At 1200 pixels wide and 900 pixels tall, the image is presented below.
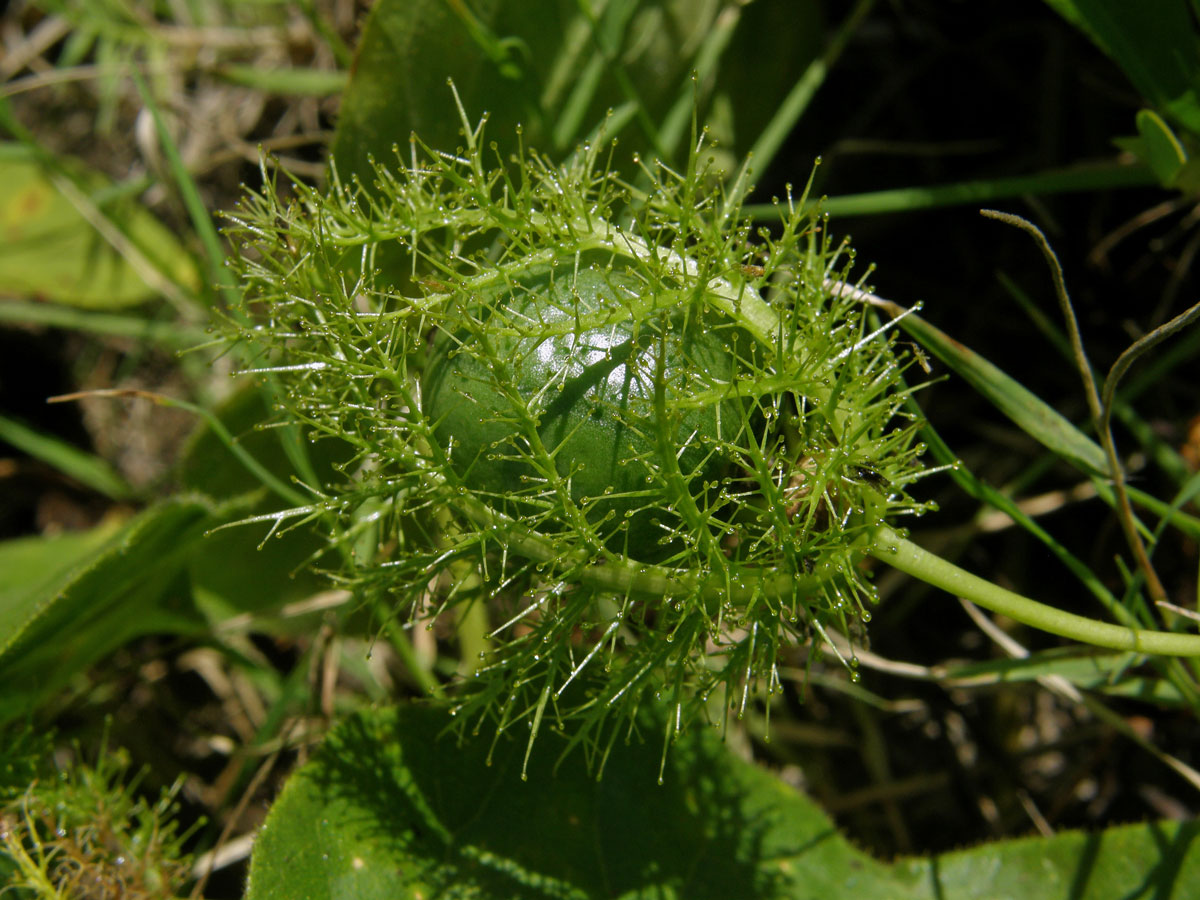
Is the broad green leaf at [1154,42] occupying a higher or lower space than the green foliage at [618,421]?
higher

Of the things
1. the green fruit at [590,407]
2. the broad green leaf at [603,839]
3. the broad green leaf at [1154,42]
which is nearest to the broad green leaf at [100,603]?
the broad green leaf at [603,839]

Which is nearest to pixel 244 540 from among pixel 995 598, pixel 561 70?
pixel 561 70

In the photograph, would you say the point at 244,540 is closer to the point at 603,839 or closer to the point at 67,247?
the point at 603,839

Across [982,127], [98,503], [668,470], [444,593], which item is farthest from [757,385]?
[98,503]

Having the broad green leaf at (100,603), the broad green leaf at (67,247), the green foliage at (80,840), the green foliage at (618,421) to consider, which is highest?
the broad green leaf at (67,247)

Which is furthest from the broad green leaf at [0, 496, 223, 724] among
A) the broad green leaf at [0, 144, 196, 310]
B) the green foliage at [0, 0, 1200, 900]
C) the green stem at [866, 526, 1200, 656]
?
the green stem at [866, 526, 1200, 656]

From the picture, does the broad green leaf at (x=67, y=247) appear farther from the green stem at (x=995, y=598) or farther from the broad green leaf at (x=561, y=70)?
the green stem at (x=995, y=598)

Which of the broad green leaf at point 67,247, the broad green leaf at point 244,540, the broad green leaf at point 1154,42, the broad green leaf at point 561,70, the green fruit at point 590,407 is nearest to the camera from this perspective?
the green fruit at point 590,407

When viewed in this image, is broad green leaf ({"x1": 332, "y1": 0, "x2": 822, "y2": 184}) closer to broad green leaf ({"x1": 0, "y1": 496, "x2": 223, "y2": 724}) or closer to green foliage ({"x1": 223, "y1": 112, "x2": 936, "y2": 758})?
green foliage ({"x1": 223, "y1": 112, "x2": 936, "y2": 758})
